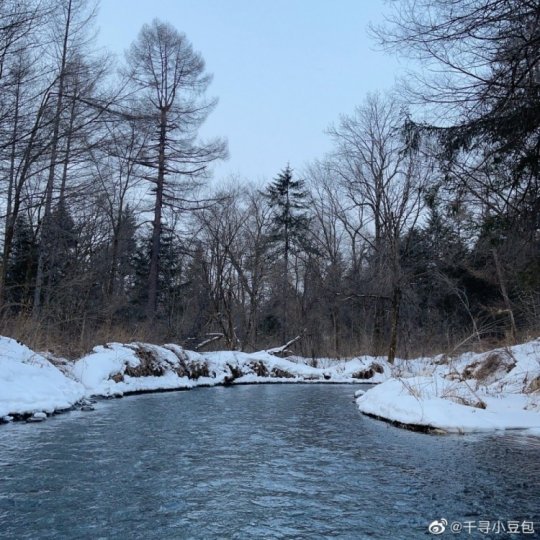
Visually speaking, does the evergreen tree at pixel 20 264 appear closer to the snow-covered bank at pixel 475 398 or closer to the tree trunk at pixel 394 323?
the snow-covered bank at pixel 475 398

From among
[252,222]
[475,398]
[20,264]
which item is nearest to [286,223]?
[252,222]

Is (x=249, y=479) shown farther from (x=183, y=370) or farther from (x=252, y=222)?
(x=252, y=222)

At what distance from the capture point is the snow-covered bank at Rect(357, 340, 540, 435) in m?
8.20

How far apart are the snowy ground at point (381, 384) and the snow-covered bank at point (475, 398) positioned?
2 centimetres

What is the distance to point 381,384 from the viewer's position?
11742 millimetres

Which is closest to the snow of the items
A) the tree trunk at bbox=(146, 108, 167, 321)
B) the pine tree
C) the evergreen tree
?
the evergreen tree

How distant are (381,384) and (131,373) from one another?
21.0 ft

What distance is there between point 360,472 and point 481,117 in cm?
400

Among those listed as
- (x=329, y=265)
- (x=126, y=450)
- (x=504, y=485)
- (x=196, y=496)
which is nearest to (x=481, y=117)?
(x=504, y=485)

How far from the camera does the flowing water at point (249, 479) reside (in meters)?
3.70

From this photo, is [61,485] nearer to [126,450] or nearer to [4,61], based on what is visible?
[126,450]

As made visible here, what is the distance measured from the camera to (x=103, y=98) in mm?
9078


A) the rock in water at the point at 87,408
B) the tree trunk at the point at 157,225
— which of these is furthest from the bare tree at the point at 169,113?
the rock in water at the point at 87,408

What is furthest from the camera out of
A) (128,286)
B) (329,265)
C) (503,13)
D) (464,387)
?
(128,286)
